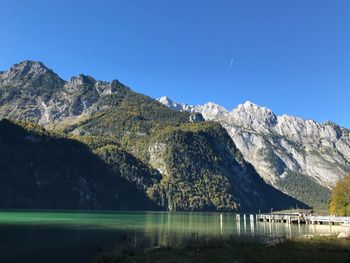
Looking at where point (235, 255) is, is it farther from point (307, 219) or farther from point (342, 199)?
point (307, 219)

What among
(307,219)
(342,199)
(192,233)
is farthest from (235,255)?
(307,219)

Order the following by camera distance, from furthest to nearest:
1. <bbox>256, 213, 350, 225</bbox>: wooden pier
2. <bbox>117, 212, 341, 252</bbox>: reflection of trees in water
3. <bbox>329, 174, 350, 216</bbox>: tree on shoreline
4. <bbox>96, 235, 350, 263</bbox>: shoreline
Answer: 1. <bbox>329, 174, 350, 216</bbox>: tree on shoreline
2. <bbox>256, 213, 350, 225</bbox>: wooden pier
3. <bbox>117, 212, 341, 252</bbox>: reflection of trees in water
4. <bbox>96, 235, 350, 263</bbox>: shoreline

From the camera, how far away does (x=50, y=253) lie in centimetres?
5134

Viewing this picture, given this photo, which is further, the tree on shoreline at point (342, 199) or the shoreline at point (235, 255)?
the tree on shoreline at point (342, 199)

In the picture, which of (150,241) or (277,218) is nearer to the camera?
(150,241)

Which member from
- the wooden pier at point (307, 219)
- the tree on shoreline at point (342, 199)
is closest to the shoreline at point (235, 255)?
the wooden pier at point (307, 219)

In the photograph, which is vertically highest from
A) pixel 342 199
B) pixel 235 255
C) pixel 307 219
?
pixel 342 199

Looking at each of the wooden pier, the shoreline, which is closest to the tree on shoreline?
the wooden pier

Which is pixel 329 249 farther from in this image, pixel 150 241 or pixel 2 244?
pixel 2 244

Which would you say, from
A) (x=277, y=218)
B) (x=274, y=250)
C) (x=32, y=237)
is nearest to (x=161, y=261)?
(x=274, y=250)

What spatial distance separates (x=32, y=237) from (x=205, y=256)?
117 ft

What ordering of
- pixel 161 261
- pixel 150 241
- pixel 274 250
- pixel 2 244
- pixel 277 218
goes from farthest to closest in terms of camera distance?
pixel 277 218
pixel 150 241
pixel 2 244
pixel 274 250
pixel 161 261

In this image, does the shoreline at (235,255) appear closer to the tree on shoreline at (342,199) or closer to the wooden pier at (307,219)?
the wooden pier at (307,219)

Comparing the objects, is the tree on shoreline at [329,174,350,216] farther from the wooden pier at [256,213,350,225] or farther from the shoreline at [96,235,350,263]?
the shoreline at [96,235,350,263]
